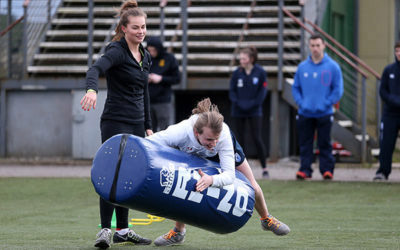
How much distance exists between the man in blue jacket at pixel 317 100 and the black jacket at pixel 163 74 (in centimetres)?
183

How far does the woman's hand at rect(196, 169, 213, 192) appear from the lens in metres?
5.43

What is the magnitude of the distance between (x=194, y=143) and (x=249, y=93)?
6.34 m

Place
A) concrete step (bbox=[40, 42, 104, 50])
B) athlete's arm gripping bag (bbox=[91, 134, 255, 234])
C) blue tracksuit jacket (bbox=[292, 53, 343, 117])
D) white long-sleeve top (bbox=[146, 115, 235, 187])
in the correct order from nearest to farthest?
athlete's arm gripping bag (bbox=[91, 134, 255, 234])
white long-sleeve top (bbox=[146, 115, 235, 187])
blue tracksuit jacket (bbox=[292, 53, 343, 117])
concrete step (bbox=[40, 42, 104, 50])

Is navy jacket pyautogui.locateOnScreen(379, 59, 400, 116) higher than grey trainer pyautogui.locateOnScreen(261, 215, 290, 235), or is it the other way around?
navy jacket pyautogui.locateOnScreen(379, 59, 400, 116)

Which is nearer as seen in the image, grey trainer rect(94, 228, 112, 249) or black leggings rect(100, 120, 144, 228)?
grey trainer rect(94, 228, 112, 249)

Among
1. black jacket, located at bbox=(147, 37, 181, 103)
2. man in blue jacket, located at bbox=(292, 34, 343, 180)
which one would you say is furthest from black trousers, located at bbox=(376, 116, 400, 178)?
black jacket, located at bbox=(147, 37, 181, 103)

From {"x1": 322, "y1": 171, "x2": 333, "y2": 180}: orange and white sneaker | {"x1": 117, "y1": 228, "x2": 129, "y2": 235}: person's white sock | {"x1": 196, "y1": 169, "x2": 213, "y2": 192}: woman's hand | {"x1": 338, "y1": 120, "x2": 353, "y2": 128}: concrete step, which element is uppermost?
{"x1": 196, "y1": 169, "x2": 213, "y2": 192}: woman's hand

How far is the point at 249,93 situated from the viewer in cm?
1198

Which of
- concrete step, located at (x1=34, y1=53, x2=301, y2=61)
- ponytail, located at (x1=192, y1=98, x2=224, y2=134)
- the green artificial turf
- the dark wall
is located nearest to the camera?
ponytail, located at (x1=192, y1=98, x2=224, y2=134)

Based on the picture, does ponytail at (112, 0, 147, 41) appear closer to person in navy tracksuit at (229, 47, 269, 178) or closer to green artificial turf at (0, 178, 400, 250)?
green artificial turf at (0, 178, 400, 250)

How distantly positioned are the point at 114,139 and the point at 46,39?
11891 mm

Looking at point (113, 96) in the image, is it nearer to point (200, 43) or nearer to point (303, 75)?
point (303, 75)

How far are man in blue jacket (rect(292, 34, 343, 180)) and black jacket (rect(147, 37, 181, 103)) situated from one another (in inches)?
71.9

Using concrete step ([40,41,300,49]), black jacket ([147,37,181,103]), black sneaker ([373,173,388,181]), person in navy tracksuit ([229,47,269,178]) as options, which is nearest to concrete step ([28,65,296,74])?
concrete step ([40,41,300,49])
